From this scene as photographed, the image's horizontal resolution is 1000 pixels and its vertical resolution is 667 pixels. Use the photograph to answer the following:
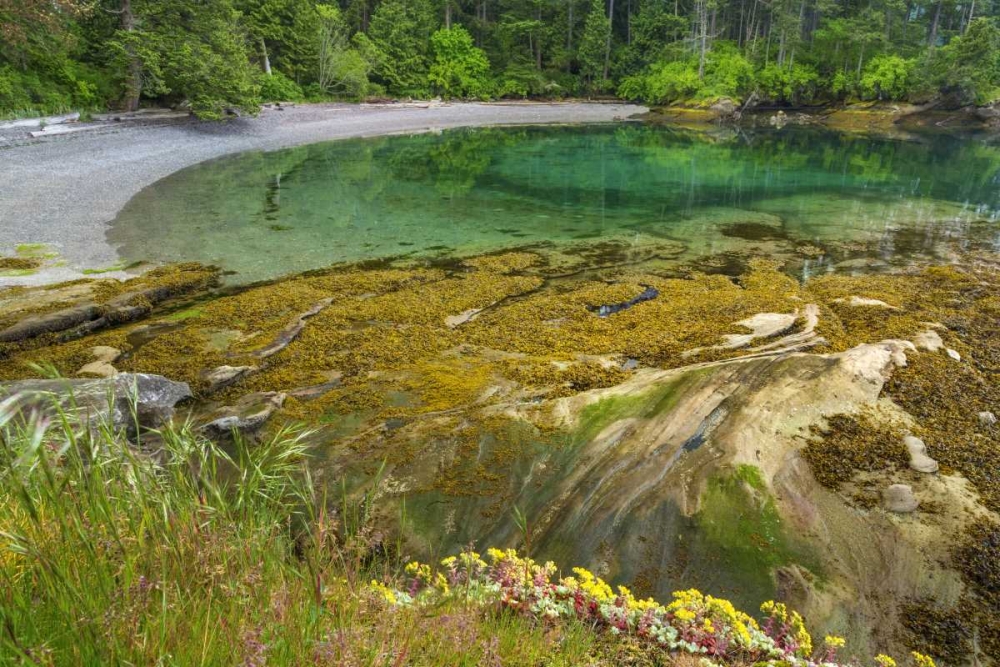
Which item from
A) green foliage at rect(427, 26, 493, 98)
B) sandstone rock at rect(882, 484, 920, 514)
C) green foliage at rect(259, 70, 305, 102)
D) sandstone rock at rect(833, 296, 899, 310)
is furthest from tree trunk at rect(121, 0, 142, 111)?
green foliage at rect(427, 26, 493, 98)

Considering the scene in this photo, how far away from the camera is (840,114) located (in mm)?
43375

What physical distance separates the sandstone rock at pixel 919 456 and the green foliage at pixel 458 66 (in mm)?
48311

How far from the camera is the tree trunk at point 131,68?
2239 centimetres

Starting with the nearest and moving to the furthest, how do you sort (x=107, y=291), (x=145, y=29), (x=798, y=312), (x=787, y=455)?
(x=787, y=455) → (x=798, y=312) → (x=107, y=291) → (x=145, y=29)

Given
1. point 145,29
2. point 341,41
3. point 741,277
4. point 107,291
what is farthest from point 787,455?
point 341,41

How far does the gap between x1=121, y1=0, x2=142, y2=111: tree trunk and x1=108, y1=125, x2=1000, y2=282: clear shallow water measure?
226 inches

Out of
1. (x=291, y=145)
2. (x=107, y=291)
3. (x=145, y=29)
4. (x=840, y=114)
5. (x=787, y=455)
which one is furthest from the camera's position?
(x=840, y=114)

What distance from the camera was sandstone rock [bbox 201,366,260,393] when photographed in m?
6.01

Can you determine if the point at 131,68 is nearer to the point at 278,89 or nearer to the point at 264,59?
the point at 278,89

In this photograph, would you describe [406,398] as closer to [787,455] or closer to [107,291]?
[787,455]

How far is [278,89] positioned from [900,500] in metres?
37.1

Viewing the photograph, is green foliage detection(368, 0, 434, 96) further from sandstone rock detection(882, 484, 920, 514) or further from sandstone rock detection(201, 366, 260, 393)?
sandstone rock detection(882, 484, 920, 514)

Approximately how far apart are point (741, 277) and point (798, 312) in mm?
2283

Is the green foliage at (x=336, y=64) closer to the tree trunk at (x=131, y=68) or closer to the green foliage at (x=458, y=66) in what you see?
the green foliage at (x=458, y=66)
